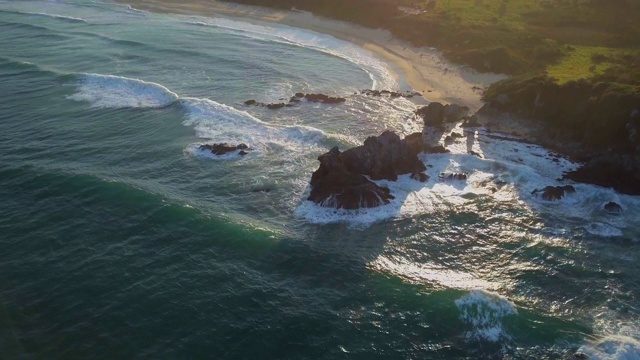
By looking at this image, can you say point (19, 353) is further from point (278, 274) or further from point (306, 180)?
point (306, 180)

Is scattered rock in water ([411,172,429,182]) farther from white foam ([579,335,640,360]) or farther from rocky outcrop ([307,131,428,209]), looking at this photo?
white foam ([579,335,640,360])

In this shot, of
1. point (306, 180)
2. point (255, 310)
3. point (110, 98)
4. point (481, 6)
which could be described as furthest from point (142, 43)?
point (255, 310)

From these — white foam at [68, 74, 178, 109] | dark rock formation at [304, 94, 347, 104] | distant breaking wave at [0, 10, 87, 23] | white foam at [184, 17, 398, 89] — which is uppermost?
white foam at [184, 17, 398, 89]

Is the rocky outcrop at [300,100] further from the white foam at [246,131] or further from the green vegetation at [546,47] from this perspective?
the green vegetation at [546,47]

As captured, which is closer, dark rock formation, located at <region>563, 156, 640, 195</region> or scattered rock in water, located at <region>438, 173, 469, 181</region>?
dark rock formation, located at <region>563, 156, 640, 195</region>

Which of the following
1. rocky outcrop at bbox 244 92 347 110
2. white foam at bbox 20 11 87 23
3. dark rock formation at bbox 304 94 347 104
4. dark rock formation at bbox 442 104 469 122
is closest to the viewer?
dark rock formation at bbox 442 104 469 122

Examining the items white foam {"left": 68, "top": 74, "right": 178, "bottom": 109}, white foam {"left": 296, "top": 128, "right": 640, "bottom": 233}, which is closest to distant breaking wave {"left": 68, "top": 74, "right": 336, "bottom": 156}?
white foam {"left": 68, "top": 74, "right": 178, "bottom": 109}
